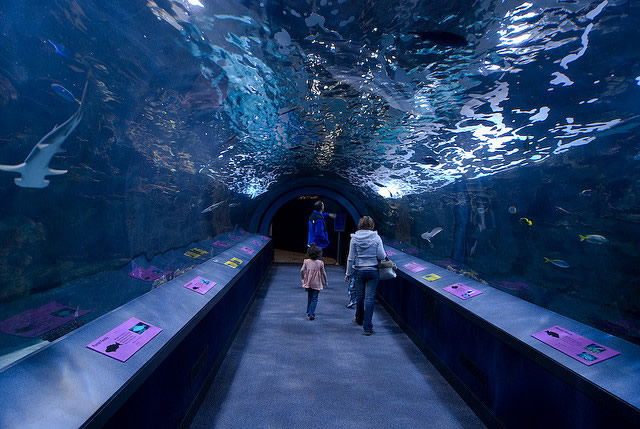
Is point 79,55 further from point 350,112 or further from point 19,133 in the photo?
point 350,112

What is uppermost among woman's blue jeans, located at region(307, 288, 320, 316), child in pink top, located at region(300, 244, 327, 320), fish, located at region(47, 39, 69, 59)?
fish, located at region(47, 39, 69, 59)

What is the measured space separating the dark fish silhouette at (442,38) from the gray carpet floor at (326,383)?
154 inches

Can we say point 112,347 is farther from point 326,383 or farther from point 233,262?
point 233,262

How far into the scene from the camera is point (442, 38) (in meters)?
3.22

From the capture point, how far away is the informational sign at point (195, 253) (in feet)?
19.5

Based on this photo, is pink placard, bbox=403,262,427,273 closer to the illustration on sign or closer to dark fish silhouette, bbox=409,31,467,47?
the illustration on sign

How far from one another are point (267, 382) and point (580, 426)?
299cm

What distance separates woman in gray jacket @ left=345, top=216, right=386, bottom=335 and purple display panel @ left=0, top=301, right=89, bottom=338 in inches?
153

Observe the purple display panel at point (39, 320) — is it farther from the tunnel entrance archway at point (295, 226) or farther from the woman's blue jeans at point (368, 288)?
the tunnel entrance archway at point (295, 226)

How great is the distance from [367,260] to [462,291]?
1612mm

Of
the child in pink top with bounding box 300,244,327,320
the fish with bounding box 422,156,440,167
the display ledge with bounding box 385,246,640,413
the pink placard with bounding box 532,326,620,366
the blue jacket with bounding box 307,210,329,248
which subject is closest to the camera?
the display ledge with bounding box 385,246,640,413

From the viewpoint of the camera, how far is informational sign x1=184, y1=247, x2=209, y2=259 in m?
5.94

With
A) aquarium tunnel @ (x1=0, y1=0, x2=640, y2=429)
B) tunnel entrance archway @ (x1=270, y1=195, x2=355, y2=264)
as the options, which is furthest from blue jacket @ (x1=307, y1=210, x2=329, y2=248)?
tunnel entrance archway @ (x1=270, y1=195, x2=355, y2=264)

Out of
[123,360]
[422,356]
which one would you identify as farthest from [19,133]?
[422,356]
